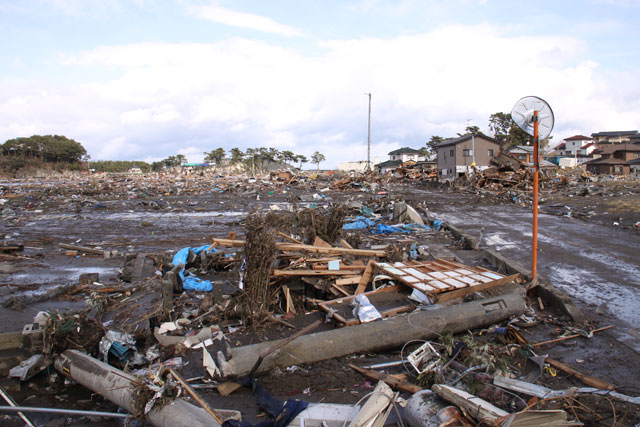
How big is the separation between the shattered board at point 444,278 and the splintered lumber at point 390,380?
1.79 m

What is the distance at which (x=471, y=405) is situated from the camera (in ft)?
9.89

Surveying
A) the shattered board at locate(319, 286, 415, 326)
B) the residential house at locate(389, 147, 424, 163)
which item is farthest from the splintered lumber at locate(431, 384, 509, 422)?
the residential house at locate(389, 147, 424, 163)

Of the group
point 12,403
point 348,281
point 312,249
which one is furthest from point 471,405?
point 12,403

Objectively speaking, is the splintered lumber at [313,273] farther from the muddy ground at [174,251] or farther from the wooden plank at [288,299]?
the muddy ground at [174,251]

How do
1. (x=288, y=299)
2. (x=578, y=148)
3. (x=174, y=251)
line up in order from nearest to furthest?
(x=288, y=299) → (x=174, y=251) → (x=578, y=148)

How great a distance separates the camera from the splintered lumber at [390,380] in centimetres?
388

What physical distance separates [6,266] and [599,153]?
3065 inches

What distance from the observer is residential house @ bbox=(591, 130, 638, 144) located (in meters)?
77.2

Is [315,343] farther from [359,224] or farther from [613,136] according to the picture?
[613,136]

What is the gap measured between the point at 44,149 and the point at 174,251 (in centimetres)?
8058

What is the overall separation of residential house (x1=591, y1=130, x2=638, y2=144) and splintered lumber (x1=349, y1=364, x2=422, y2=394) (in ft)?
301

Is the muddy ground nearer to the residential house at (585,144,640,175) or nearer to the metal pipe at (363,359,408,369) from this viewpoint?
the metal pipe at (363,359,408,369)

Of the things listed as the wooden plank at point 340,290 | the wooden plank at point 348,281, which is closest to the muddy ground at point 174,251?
the wooden plank at point 340,290

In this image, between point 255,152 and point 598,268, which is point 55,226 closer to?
point 598,268
